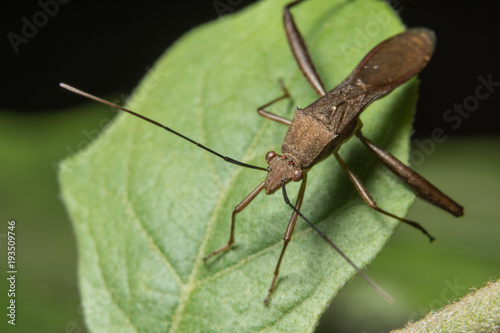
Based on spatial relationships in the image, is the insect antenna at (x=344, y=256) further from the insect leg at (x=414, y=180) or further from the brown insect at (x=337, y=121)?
the insect leg at (x=414, y=180)

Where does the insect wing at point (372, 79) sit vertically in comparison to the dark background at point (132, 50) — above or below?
above

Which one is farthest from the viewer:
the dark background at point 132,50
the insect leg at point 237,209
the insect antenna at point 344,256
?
the dark background at point 132,50

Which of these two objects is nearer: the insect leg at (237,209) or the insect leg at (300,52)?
the insect leg at (237,209)

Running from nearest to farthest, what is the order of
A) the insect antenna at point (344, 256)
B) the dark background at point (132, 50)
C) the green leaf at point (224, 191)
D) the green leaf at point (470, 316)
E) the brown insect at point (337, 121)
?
the green leaf at point (470, 316)
the insect antenna at point (344, 256)
the green leaf at point (224, 191)
the brown insect at point (337, 121)
the dark background at point (132, 50)

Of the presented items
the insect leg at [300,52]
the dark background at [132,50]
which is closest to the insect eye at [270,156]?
the insect leg at [300,52]

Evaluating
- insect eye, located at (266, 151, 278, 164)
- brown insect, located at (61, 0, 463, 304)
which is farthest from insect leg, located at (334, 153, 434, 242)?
insect eye, located at (266, 151, 278, 164)

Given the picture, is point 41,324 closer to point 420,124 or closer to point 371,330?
point 371,330

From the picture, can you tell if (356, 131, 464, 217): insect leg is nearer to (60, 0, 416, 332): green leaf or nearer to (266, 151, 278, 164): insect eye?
(60, 0, 416, 332): green leaf

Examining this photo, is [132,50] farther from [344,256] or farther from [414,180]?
[344,256]
